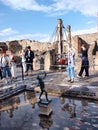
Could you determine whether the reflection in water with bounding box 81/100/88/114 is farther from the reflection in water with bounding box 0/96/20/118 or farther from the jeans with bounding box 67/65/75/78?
the jeans with bounding box 67/65/75/78

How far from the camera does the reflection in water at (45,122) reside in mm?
5558

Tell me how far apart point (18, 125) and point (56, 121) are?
105cm

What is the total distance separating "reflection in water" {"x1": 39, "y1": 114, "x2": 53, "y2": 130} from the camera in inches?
219

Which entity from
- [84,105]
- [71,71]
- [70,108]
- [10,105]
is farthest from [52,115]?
[71,71]

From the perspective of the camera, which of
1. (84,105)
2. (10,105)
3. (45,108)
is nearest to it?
(45,108)

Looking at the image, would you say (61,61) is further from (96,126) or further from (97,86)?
(96,126)

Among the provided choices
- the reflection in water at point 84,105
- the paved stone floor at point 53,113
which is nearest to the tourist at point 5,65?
the paved stone floor at point 53,113

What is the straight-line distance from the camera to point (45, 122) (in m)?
5.84

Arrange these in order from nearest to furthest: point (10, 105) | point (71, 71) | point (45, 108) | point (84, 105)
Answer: point (45, 108), point (84, 105), point (10, 105), point (71, 71)

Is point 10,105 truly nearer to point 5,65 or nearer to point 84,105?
point 84,105

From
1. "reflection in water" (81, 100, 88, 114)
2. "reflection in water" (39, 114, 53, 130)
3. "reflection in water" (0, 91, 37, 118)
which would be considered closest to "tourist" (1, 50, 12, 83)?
"reflection in water" (0, 91, 37, 118)

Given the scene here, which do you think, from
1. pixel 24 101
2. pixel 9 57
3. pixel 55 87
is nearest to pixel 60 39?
pixel 9 57

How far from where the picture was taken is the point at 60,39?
19.4 m

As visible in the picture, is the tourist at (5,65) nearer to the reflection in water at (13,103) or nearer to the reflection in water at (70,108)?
the reflection in water at (13,103)
